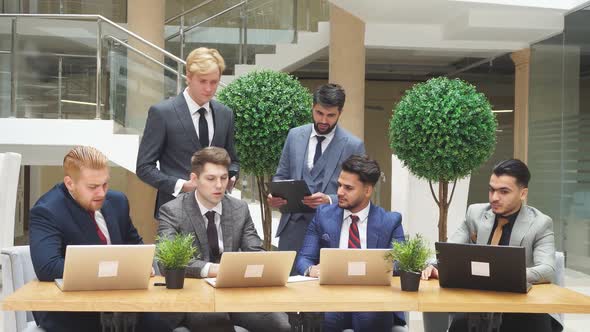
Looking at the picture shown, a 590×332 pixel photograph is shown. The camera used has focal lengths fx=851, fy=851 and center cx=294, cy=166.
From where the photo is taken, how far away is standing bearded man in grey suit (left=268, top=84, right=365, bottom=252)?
4.69m

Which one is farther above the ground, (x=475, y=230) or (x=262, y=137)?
(x=262, y=137)

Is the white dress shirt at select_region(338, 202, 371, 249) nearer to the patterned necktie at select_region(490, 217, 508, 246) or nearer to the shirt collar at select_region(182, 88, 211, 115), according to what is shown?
the patterned necktie at select_region(490, 217, 508, 246)

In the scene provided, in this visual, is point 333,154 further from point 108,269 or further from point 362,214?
point 108,269

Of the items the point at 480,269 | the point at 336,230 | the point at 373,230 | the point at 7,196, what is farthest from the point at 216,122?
the point at 7,196

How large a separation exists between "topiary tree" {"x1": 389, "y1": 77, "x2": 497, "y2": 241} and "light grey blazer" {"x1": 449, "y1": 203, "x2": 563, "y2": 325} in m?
2.19

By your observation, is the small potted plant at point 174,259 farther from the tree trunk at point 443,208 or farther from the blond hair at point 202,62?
the tree trunk at point 443,208

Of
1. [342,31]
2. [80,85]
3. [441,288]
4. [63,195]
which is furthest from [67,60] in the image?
[441,288]

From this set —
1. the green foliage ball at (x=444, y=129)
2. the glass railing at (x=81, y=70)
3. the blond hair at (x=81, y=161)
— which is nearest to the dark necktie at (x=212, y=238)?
the blond hair at (x=81, y=161)

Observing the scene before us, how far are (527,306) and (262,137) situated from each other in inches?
131

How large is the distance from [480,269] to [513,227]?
0.69 metres

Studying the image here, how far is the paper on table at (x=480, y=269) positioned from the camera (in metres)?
3.32

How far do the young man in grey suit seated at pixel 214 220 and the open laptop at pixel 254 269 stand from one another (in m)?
0.38

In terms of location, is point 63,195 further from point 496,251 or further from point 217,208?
point 496,251

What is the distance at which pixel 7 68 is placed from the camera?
8930 mm
